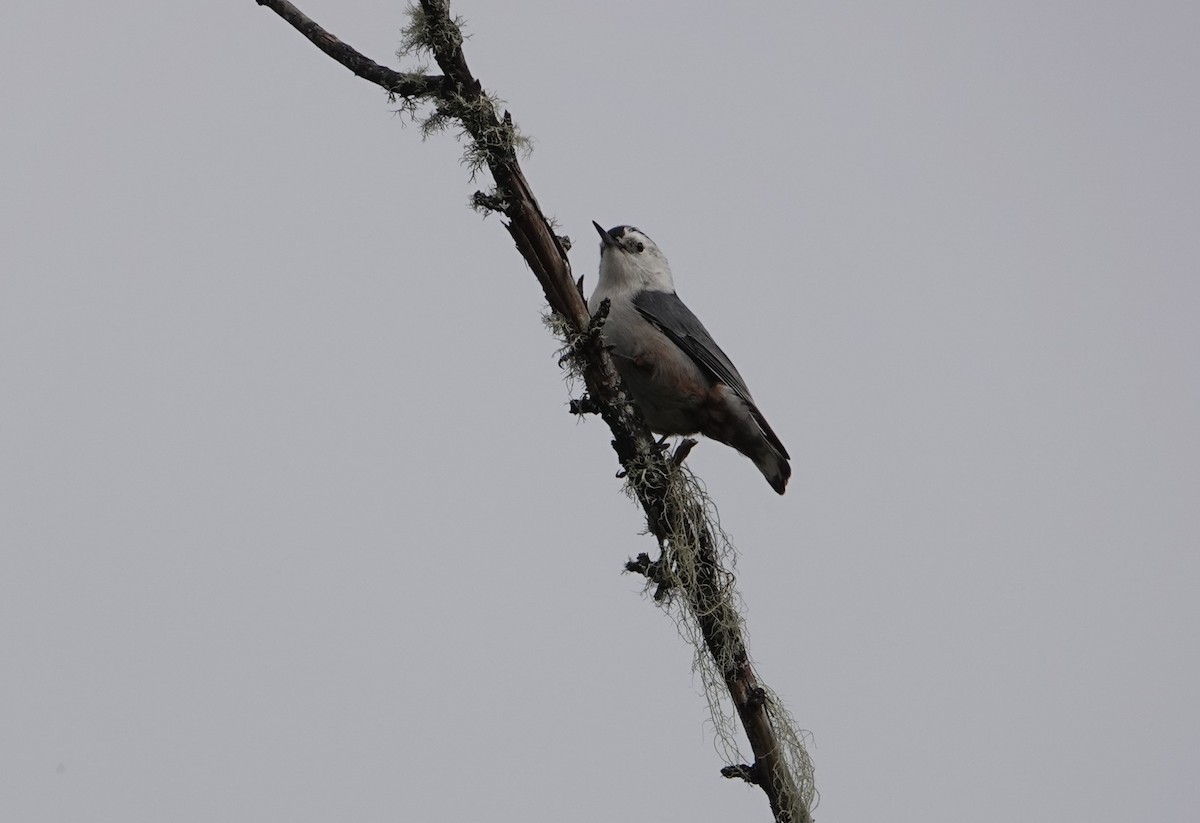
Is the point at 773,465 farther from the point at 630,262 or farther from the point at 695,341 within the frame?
the point at 630,262

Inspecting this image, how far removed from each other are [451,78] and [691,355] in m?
1.57

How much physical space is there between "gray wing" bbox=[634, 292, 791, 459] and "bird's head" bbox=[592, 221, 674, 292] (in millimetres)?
178

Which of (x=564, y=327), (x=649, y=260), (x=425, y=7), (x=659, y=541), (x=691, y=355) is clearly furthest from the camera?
(x=649, y=260)

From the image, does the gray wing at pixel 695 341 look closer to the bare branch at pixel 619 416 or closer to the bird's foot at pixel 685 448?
the bird's foot at pixel 685 448

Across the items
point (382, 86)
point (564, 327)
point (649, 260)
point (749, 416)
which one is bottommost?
point (564, 327)

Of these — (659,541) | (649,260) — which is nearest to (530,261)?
(659,541)

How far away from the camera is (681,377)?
413 cm

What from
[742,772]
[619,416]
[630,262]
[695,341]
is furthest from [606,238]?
[742,772]

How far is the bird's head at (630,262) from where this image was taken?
4648mm

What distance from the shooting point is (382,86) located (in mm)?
2998

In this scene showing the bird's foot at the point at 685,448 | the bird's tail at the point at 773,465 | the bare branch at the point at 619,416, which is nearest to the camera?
the bare branch at the point at 619,416

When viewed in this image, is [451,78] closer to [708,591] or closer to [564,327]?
[564,327]

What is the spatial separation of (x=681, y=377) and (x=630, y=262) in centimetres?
77

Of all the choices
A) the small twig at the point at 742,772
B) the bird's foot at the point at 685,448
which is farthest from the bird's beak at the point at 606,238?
the small twig at the point at 742,772
